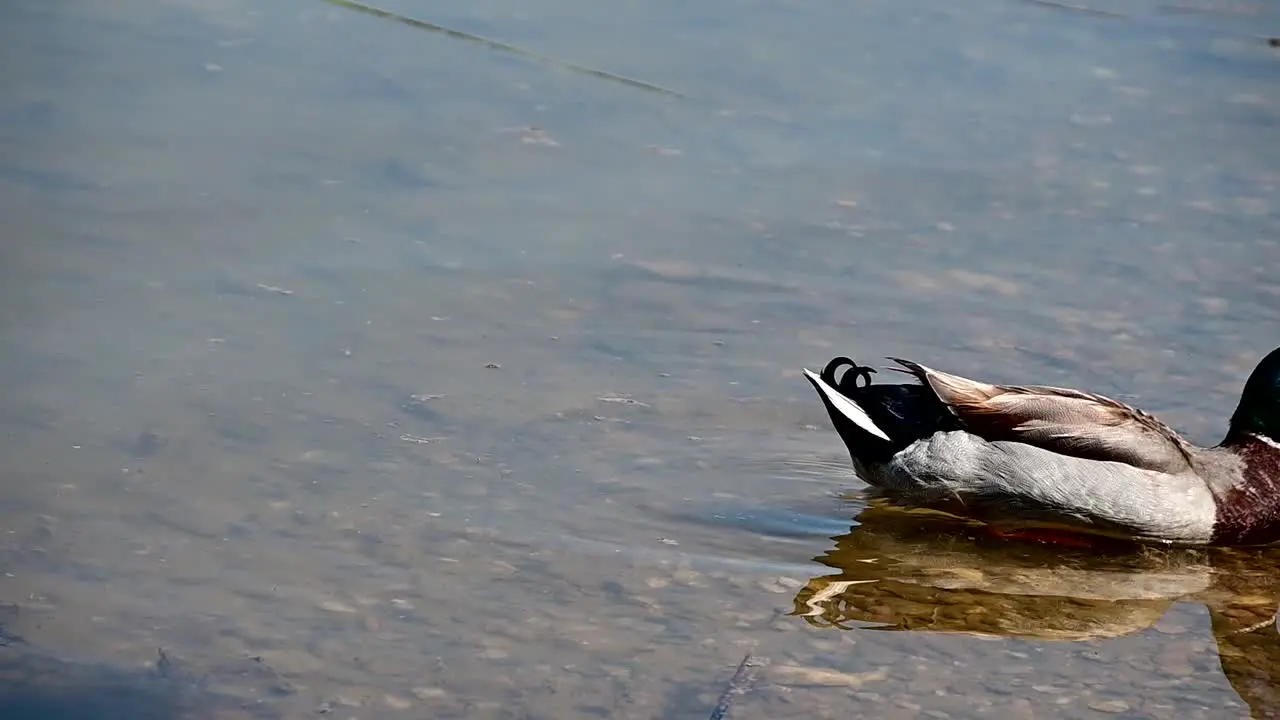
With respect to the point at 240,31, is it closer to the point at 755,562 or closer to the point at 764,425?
the point at 764,425

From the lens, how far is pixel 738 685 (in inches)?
193

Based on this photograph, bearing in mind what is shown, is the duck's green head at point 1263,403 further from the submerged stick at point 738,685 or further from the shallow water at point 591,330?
the submerged stick at point 738,685

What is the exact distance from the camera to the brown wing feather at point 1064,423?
6.11 m

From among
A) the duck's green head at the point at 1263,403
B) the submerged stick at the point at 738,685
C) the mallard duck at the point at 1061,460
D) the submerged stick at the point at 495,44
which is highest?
the submerged stick at the point at 495,44

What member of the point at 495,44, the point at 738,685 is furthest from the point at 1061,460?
the point at 495,44

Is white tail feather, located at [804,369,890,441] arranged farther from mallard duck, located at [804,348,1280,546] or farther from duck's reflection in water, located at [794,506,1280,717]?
duck's reflection in water, located at [794,506,1280,717]

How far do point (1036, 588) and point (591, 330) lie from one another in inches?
92.6

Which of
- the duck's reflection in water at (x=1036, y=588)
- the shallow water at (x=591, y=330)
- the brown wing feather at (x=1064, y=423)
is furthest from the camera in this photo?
the brown wing feather at (x=1064, y=423)

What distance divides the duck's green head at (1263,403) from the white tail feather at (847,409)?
1359mm

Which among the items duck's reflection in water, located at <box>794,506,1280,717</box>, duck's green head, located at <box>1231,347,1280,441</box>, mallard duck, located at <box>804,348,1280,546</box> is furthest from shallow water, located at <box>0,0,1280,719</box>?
duck's green head, located at <box>1231,347,1280,441</box>

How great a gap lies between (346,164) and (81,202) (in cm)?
132

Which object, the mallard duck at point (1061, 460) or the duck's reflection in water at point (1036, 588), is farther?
the mallard duck at point (1061, 460)

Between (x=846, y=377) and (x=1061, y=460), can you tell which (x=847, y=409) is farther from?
(x=1061, y=460)

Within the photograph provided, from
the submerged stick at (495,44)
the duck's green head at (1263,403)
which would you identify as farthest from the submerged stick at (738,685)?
the submerged stick at (495,44)
